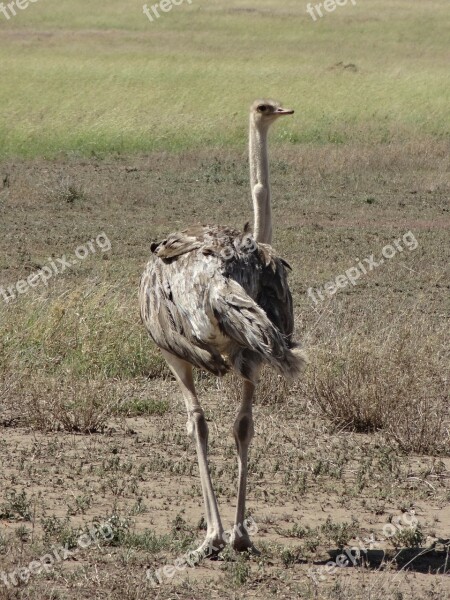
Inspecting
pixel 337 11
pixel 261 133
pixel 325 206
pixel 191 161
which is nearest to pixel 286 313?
pixel 261 133

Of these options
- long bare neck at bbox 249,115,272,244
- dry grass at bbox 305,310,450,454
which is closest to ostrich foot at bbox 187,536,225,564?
long bare neck at bbox 249,115,272,244

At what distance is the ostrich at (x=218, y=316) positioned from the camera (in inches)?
177

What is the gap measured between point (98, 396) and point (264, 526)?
6.15 feet

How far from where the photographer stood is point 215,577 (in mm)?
4559

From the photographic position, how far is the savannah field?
15.6 feet

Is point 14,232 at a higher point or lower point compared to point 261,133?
lower

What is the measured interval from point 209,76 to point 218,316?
2826 cm

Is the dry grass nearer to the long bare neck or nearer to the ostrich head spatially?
the long bare neck

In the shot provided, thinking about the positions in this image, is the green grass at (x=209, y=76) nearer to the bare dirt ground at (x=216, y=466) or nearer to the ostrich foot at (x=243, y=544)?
the bare dirt ground at (x=216, y=466)

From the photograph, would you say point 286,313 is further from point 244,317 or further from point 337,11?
point 337,11

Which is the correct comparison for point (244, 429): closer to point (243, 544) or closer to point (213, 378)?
point (243, 544)

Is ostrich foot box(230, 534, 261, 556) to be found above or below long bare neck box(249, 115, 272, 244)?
below

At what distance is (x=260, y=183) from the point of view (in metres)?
6.16

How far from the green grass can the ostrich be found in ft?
61.6
